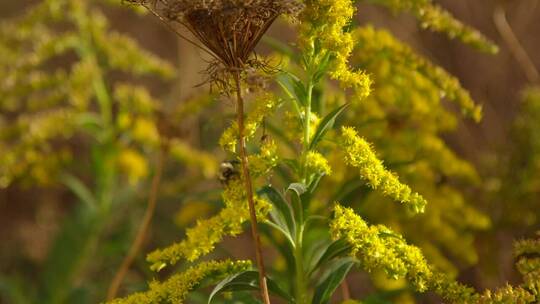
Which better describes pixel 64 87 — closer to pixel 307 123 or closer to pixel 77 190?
pixel 77 190

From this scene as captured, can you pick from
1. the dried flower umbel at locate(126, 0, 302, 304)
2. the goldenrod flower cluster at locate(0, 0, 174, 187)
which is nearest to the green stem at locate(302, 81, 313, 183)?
the dried flower umbel at locate(126, 0, 302, 304)

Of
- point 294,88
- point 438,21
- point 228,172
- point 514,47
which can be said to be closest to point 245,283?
point 228,172

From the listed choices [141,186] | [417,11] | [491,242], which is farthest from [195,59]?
[417,11]

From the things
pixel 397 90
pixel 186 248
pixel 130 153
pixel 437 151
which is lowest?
pixel 130 153

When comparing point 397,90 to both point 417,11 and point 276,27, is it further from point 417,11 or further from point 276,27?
point 276,27

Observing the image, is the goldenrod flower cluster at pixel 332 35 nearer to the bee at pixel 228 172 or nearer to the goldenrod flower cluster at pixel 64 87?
the bee at pixel 228 172

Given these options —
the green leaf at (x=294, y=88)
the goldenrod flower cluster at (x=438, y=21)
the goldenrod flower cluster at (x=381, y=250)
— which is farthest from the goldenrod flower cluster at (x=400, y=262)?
the goldenrod flower cluster at (x=438, y=21)
